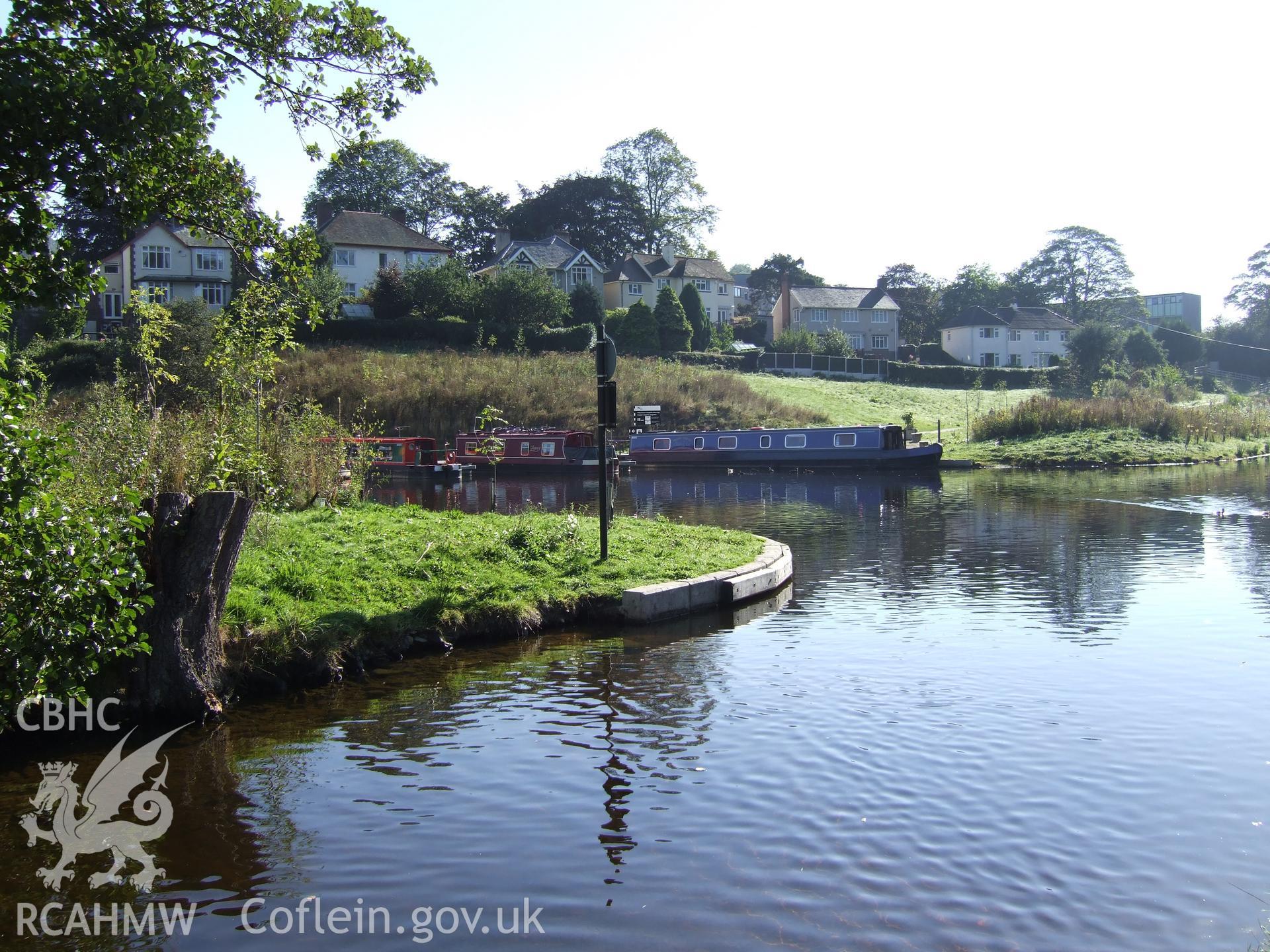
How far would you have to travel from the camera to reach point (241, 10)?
367 inches

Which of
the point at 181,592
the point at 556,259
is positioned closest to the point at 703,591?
the point at 181,592

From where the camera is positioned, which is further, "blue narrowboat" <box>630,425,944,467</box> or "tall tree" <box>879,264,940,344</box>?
"tall tree" <box>879,264,940,344</box>

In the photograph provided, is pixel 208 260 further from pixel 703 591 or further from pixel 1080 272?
pixel 1080 272

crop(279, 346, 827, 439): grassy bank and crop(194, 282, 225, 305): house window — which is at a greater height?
crop(194, 282, 225, 305): house window

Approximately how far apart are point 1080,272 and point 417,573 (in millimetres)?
99678

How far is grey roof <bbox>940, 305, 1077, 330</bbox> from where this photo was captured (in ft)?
269

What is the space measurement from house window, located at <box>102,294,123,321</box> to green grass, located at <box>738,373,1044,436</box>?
39212mm

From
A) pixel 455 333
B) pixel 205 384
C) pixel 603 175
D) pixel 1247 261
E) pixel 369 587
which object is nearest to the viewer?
pixel 369 587

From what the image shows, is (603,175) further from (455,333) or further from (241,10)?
(241,10)

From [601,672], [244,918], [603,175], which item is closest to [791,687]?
[601,672]

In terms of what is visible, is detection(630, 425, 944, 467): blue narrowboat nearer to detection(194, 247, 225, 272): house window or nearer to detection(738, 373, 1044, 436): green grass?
detection(738, 373, 1044, 436): green grass

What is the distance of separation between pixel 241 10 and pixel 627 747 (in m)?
7.32

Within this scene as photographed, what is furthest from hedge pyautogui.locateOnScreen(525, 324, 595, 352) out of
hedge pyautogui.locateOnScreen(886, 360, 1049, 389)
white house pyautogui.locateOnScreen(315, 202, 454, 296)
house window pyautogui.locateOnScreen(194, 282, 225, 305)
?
hedge pyautogui.locateOnScreen(886, 360, 1049, 389)

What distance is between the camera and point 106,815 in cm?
648
